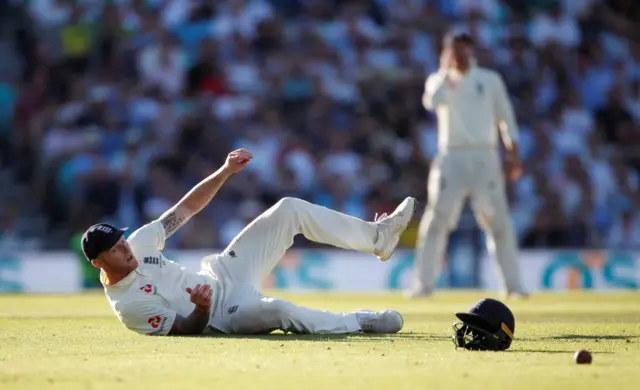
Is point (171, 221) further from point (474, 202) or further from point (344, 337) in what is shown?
point (474, 202)

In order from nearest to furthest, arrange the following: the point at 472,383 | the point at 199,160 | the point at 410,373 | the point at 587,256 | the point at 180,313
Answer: the point at 472,383 < the point at 410,373 < the point at 180,313 < the point at 587,256 < the point at 199,160

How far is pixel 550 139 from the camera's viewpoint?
1856cm

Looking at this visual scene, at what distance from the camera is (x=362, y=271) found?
1688cm

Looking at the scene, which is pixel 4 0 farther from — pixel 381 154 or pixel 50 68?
pixel 381 154

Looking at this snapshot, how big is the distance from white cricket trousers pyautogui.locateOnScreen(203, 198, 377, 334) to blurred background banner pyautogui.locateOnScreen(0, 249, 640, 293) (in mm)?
8701

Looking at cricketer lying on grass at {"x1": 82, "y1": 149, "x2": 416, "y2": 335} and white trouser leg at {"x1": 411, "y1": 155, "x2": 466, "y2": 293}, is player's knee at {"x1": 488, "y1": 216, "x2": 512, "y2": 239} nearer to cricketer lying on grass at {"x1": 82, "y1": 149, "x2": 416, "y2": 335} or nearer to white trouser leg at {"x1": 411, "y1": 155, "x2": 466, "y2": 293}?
white trouser leg at {"x1": 411, "y1": 155, "x2": 466, "y2": 293}

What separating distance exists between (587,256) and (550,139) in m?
2.58

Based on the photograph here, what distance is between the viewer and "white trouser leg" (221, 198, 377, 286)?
25.8ft

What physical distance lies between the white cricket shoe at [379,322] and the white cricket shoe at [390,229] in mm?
451

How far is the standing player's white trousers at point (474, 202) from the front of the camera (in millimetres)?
12656

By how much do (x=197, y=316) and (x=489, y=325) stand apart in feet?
6.00

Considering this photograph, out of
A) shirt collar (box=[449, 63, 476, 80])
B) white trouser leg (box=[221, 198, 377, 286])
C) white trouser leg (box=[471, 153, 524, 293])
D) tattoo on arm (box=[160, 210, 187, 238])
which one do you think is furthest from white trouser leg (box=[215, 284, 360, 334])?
shirt collar (box=[449, 63, 476, 80])

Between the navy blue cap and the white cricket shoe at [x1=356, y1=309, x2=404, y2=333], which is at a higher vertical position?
the navy blue cap

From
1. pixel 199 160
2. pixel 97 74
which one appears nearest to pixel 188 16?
pixel 97 74
